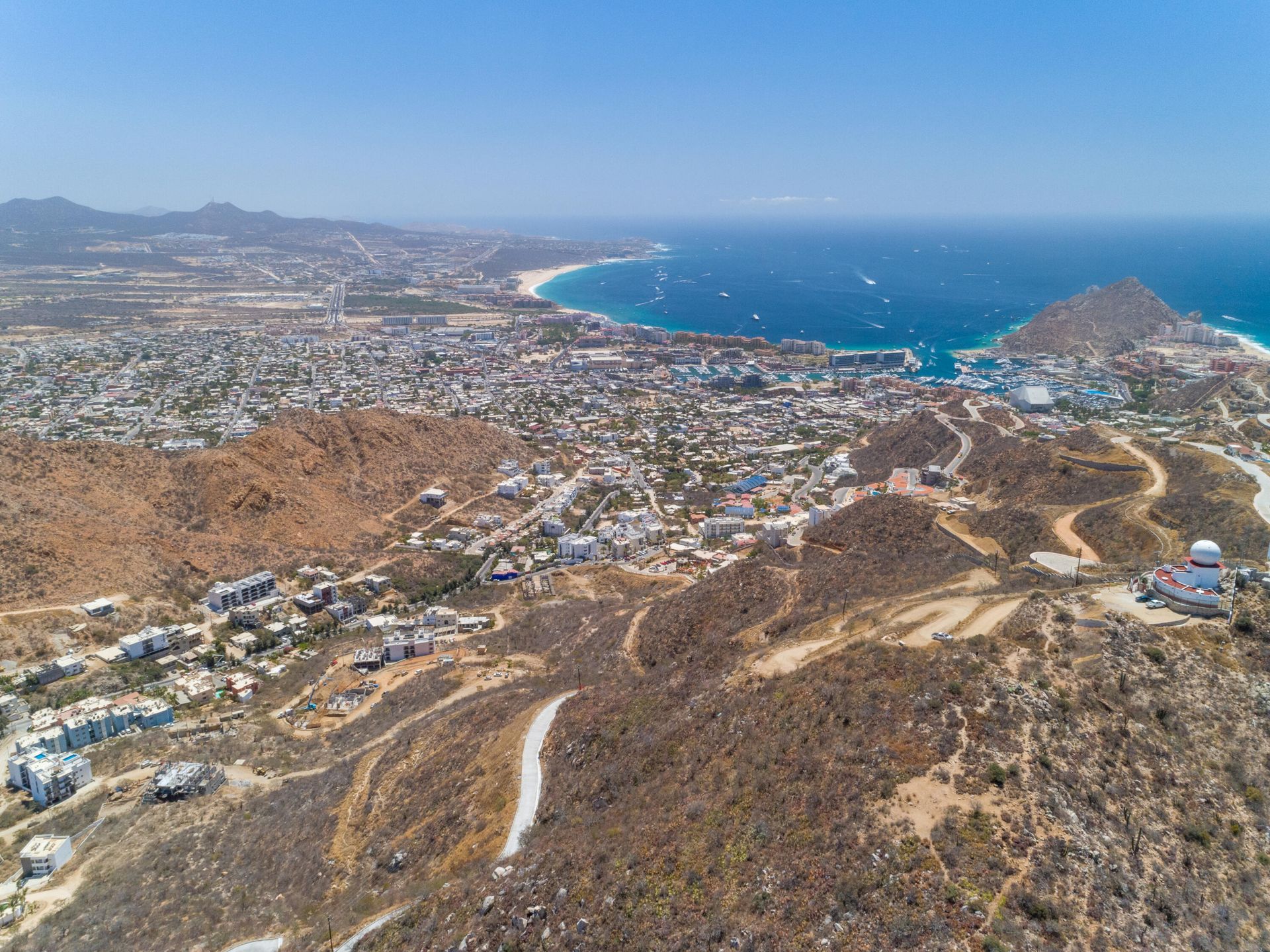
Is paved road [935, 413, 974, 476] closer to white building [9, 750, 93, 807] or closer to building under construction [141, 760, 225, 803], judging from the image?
building under construction [141, 760, 225, 803]

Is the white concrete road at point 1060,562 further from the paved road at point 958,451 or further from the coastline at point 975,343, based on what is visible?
the coastline at point 975,343

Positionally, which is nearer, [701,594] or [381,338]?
[701,594]

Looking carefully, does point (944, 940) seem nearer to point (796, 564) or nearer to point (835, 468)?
point (796, 564)

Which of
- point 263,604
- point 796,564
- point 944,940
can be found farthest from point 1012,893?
point 263,604

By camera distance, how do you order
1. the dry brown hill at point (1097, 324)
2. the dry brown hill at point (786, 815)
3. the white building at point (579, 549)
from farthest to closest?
the dry brown hill at point (1097, 324) < the white building at point (579, 549) < the dry brown hill at point (786, 815)

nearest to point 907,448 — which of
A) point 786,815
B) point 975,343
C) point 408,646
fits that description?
point 408,646

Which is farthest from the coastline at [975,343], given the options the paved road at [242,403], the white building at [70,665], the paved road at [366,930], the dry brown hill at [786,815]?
the paved road at [366,930]
